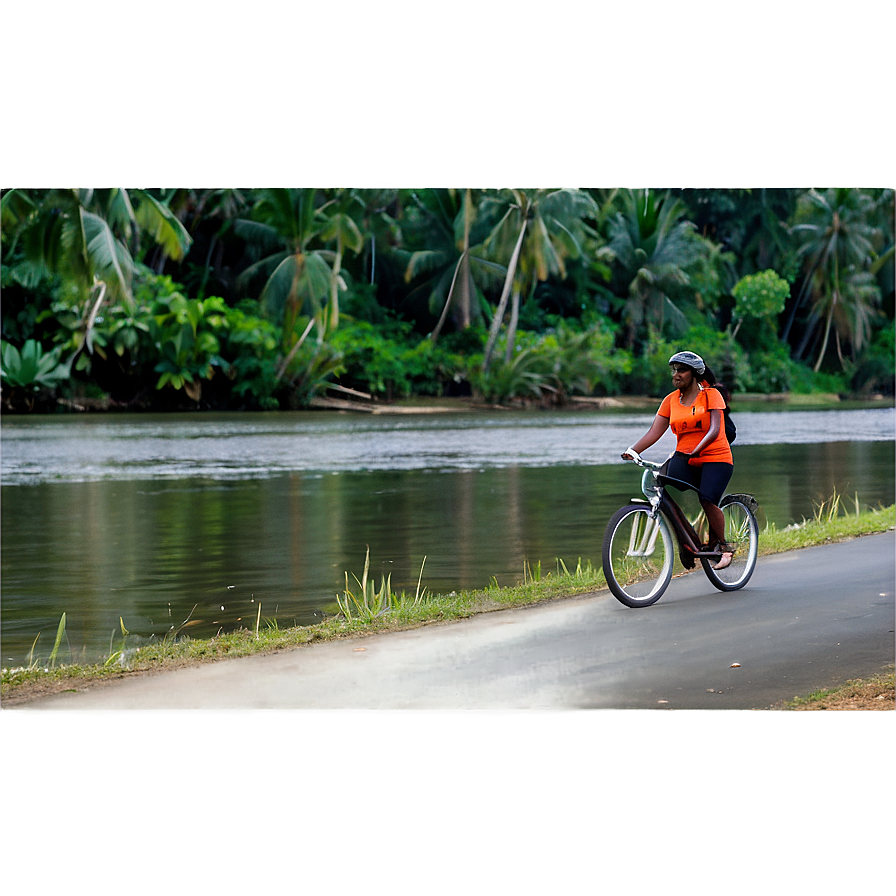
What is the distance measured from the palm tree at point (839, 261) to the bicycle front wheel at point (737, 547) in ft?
9.64

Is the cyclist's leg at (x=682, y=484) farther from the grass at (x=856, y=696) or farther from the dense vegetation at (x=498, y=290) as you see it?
the dense vegetation at (x=498, y=290)

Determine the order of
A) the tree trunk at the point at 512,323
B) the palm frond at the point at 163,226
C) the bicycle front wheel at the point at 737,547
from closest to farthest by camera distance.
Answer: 1. the bicycle front wheel at the point at 737,547
2. the tree trunk at the point at 512,323
3. the palm frond at the point at 163,226

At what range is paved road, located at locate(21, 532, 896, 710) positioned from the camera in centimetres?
529

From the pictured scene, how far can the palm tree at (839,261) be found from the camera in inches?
358

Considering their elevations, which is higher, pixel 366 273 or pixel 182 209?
pixel 182 209

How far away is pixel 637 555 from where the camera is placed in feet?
20.6

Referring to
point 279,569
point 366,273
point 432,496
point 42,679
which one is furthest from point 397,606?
point 432,496

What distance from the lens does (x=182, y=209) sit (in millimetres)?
12477

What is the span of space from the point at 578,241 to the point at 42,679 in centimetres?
608

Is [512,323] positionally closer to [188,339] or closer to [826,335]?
[826,335]

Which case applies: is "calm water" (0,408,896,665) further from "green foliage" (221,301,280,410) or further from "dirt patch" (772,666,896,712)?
"dirt patch" (772,666,896,712)

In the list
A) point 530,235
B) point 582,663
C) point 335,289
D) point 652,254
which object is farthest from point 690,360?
point 335,289

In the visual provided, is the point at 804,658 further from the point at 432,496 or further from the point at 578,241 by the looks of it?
A: the point at 432,496

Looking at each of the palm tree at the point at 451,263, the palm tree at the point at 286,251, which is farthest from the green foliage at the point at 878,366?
the palm tree at the point at 286,251
